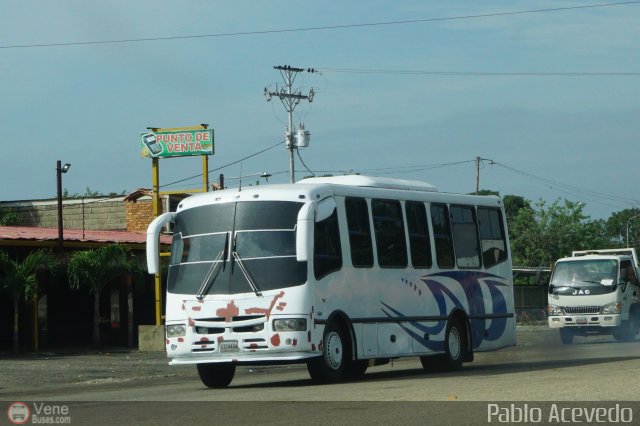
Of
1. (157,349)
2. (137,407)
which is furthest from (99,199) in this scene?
(137,407)

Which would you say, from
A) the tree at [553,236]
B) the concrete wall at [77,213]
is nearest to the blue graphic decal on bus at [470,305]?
the concrete wall at [77,213]

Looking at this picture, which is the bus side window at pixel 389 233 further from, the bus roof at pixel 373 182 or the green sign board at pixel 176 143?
the green sign board at pixel 176 143

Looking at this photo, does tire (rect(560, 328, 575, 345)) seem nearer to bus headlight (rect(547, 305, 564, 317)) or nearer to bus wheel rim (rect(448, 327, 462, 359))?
bus headlight (rect(547, 305, 564, 317))

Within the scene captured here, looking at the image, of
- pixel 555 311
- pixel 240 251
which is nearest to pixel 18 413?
pixel 240 251

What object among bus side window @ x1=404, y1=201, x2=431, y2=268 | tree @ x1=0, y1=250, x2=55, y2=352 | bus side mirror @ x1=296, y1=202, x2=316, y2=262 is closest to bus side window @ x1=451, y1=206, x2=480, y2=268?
bus side window @ x1=404, y1=201, x2=431, y2=268

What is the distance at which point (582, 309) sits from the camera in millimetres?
33688

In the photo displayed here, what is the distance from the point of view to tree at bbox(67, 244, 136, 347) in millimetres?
33375

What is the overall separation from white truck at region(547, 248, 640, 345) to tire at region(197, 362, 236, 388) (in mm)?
16663

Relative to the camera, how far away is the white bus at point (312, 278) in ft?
57.9

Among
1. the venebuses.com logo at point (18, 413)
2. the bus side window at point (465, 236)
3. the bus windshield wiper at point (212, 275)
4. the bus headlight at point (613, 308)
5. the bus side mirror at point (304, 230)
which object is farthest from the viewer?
the bus headlight at point (613, 308)

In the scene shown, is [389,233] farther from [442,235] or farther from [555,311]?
[555,311]

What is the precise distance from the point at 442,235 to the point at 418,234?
2.89ft

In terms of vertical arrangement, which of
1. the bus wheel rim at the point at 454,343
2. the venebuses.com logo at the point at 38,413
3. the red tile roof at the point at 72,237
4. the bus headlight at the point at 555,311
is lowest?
the venebuses.com logo at the point at 38,413

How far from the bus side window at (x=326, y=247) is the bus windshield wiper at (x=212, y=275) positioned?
136 cm
